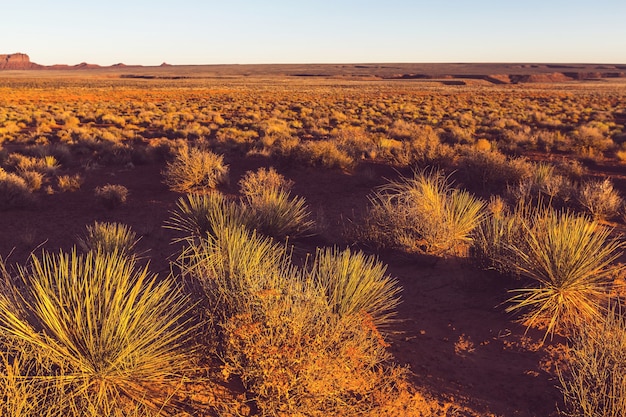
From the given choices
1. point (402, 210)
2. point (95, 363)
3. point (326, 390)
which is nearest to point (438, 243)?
point (402, 210)

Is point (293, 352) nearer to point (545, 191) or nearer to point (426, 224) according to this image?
point (426, 224)

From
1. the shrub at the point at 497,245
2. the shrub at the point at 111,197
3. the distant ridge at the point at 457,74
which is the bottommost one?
the shrub at the point at 111,197

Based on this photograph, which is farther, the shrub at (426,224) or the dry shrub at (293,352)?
the shrub at (426,224)

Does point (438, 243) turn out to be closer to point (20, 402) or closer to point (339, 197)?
point (339, 197)

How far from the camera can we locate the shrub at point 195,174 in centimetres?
1057

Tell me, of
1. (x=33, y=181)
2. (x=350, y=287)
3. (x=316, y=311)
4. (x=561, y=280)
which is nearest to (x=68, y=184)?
(x=33, y=181)

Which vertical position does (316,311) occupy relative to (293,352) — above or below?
above

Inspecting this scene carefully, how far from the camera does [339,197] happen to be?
→ 33.0 feet

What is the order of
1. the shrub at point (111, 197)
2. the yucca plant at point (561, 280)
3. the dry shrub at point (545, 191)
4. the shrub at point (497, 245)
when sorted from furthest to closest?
the shrub at point (111, 197) < the dry shrub at point (545, 191) < the shrub at point (497, 245) < the yucca plant at point (561, 280)

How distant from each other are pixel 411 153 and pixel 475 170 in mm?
1879

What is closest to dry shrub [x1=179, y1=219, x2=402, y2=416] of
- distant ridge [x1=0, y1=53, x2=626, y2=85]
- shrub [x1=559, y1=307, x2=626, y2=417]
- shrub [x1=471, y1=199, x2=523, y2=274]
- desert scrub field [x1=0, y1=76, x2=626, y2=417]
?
desert scrub field [x1=0, y1=76, x2=626, y2=417]

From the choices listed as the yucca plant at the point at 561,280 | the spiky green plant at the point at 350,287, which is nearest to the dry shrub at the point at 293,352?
the spiky green plant at the point at 350,287

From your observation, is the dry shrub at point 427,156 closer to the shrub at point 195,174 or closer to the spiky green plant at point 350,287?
the shrub at point 195,174

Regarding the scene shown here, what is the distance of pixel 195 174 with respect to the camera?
10.6m
